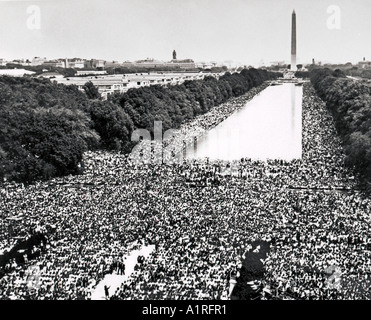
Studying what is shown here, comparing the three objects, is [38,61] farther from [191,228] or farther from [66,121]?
[191,228]

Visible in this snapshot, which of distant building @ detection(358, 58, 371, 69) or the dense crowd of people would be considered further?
distant building @ detection(358, 58, 371, 69)

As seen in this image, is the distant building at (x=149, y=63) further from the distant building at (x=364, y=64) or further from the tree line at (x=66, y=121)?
the tree line at (x=66, y=121)

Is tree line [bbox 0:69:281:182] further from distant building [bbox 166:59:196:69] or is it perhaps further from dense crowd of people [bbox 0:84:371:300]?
distant building [bbox 166:59:196:69]

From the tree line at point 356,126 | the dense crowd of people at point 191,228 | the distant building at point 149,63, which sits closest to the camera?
the dense crowd of people at point 191,228

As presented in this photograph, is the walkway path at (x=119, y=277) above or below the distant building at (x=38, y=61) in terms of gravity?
below

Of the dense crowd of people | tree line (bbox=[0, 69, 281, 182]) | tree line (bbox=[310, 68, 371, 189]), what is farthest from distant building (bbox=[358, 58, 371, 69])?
the dense crowd of people

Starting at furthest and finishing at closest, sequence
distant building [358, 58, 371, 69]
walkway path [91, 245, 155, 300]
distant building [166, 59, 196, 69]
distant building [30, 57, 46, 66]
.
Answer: distant building [166, 59, 196, 69], distant building [358, 58, 371, 69], distant building [30, 57, 46, 66], walkway path [91, 245, 155, 300]

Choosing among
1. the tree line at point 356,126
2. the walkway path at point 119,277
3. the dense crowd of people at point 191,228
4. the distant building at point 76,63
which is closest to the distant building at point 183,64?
the distant building at point 76,63
